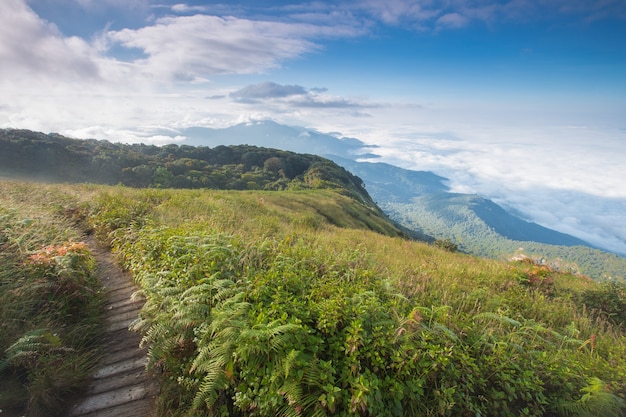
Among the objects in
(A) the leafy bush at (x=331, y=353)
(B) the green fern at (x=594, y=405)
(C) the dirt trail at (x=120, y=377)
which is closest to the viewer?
(A) the leafy bush at (x=331, y=353)

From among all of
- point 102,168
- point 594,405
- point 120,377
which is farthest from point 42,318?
point 102,168

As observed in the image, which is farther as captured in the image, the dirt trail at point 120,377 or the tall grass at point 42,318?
the dirt trail at point 120,377

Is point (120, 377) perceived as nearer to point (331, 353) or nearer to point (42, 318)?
point (42, 318)

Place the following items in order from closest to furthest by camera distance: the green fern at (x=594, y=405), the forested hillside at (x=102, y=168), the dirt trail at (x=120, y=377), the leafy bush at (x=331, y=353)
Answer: the leafy bush at (x=331, y=353), the green fern at (x=594, y=405), the dirt trail at (x=120, y=377), the forested hillside at (x=102, y=168)

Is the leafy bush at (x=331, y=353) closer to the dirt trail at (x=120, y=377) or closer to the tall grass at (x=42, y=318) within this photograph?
the dirt trail at (x=120, y=377)

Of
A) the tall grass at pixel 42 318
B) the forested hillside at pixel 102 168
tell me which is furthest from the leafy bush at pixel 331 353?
the forested hillside at pixel 102 168

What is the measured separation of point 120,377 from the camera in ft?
14.8

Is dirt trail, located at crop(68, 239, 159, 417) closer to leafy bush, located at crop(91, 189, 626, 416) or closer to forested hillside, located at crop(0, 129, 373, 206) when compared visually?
leafy bush, located at crop(91, 189, 626, 416)

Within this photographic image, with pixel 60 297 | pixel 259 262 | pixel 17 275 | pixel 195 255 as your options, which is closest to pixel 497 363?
pixel 259 262

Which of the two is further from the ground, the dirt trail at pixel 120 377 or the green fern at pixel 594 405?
the green fern at pixel 594 405

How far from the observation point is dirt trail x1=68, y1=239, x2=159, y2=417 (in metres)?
4.00

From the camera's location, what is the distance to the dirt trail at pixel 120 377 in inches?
158

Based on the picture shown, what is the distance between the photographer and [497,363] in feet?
14.1

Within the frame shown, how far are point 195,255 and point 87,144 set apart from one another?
381 feet
